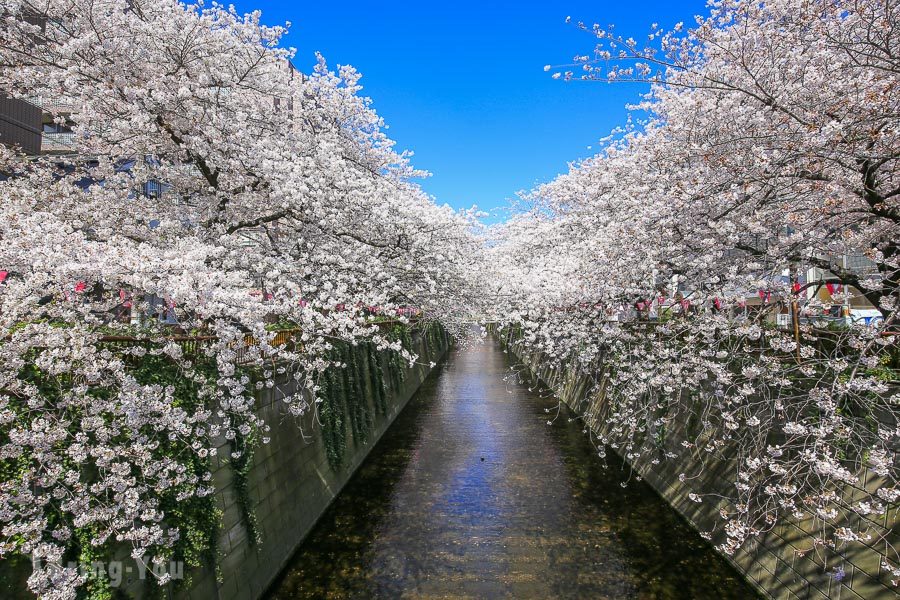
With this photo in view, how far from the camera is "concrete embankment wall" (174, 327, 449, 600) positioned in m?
6.62

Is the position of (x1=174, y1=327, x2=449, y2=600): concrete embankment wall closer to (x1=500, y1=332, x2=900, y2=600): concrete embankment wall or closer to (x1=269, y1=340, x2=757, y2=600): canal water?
(x1=269, y1=340, x2=757, y2=600): canal water

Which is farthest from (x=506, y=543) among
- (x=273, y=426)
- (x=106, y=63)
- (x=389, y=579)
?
(x=106, y=63)

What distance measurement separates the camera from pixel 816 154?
544 cm

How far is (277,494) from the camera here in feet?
28.1

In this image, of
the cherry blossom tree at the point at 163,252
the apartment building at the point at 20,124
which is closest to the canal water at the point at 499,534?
the cherry blossom tree at the point at 163,252

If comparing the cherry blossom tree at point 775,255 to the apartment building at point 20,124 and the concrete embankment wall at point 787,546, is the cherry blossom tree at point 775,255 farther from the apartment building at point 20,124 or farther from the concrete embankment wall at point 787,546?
the apartment building at point 20,124

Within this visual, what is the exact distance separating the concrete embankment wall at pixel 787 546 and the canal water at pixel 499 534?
0.44 m

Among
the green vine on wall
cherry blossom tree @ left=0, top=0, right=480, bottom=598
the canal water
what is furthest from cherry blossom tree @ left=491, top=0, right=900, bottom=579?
the green vine on wall

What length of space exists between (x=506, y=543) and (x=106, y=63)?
11.4m

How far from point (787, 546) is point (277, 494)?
8042 mm

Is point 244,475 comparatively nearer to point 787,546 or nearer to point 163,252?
point 163,252

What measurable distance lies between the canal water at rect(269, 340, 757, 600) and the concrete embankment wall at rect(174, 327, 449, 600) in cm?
40

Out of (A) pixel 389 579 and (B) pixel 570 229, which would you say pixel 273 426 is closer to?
(A) pixel 389 579

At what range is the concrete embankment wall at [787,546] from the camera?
209 inches
